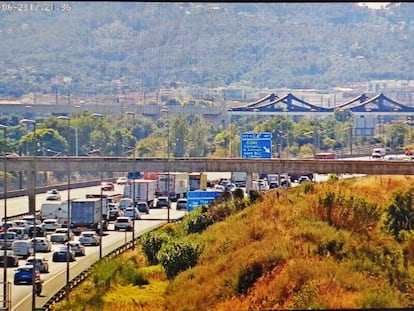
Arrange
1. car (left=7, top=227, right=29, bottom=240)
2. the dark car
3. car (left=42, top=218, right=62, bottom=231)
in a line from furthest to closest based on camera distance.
Result: the dark car < car (left=42, top=218, right=62, bottom=231) < car (left=7, top=227, right=29, bottom=240)

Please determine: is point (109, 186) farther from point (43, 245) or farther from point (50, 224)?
point (43, 245)

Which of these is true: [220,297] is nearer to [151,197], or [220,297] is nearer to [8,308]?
[8,308]

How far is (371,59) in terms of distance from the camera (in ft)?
387

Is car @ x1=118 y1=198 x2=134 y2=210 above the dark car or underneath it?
above

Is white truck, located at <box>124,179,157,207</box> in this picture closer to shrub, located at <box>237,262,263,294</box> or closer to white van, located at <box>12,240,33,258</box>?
white van, located at <box>12,240,33,258</box>

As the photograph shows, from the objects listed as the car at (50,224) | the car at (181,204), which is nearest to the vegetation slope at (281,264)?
the car at (50,224)

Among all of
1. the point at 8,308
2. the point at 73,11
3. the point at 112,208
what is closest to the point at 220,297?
the point at 8,308

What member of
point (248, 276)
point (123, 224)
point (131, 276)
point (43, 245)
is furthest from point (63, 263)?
point (248, 276)

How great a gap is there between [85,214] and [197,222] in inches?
399

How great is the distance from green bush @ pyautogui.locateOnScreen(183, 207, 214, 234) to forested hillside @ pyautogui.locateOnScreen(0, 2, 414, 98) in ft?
211

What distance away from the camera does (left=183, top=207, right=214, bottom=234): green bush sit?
3200 cm

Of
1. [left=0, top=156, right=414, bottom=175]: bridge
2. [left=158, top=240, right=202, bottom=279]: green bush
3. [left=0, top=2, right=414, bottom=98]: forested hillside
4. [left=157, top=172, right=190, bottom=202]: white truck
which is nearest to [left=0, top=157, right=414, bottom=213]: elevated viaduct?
[left=0, top=156, right=414, bottom=175]: bridge

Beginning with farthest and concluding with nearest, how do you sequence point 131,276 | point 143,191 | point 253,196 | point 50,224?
point 143,191 < point 50,224 < point 253,196 < point 131,276

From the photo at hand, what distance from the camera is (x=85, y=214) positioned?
41438 mm
